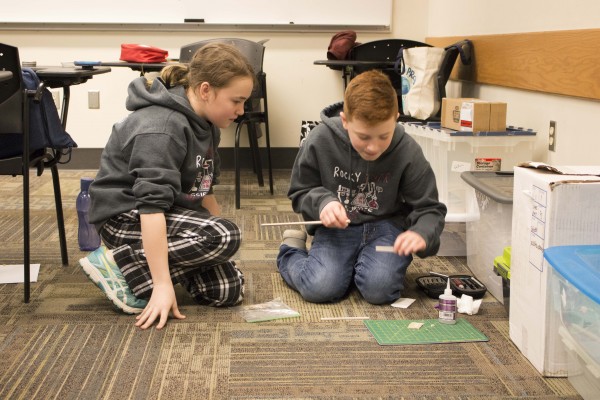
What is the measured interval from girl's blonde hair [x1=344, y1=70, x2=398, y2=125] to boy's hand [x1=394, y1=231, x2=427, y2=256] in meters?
0.33

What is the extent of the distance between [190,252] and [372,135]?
60 centimetres

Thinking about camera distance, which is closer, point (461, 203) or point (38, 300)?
point (38, 300)

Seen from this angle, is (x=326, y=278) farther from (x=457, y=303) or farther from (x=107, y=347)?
(x=107, y=347)

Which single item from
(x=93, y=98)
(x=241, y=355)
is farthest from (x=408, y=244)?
(x=93, y=98)

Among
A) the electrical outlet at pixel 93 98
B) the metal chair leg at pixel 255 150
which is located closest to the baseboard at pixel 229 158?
the electrical outlet at pixel 93 98

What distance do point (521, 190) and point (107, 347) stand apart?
3.57ft

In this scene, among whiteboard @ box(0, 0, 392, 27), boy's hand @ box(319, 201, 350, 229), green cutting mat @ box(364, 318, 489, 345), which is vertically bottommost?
green cutting mat @ box(364, 318, 489, 345)

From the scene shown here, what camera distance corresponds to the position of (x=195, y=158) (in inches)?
83.6

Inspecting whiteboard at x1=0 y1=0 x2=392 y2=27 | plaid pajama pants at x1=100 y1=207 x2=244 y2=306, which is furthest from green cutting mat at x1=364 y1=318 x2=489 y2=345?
whiteboard at x1=0 y1=0 x2=392 y2=27

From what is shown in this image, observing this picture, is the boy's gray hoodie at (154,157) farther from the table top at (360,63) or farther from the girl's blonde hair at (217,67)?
the table top at (360,63)

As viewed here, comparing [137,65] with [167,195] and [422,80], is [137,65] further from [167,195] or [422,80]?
[167,195]

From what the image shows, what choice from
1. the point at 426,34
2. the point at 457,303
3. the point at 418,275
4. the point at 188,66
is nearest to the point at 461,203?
the point at 418,275

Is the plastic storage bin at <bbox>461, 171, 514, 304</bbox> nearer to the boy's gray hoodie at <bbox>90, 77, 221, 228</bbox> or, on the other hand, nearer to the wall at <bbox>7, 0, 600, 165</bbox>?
the boy's gray hoodie at <bbox>90, 77, 221, 228</bbox>

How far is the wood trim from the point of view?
2471 mm
